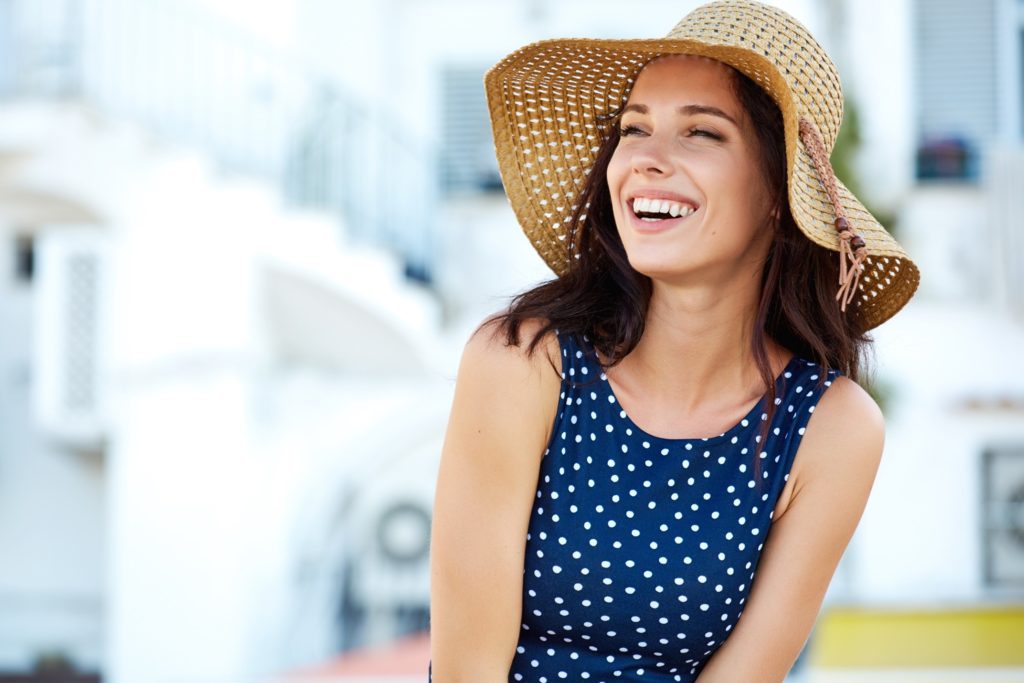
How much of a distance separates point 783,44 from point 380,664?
6.84 m

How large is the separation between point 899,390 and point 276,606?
442cm

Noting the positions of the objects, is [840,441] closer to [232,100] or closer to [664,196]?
[664,196]

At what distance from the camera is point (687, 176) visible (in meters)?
2.33

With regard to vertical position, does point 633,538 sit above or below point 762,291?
below

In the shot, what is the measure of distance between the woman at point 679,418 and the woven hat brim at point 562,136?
0.07 ft

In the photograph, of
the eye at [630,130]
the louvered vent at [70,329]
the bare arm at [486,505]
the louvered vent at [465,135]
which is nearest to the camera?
the bare arm at [486,505]

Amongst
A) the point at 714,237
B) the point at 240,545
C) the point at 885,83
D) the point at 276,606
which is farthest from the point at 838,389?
the point at 885,83

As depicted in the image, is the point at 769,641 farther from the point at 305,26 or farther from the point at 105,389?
the point at 305,26

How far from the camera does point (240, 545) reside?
9.27m

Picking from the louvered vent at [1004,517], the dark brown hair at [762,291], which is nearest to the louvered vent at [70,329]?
the louvered vent at [1004,517]

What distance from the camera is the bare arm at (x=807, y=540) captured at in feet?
7.91

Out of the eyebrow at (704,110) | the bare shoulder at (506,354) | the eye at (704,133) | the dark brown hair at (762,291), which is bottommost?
the bare shoulder at (506,354)

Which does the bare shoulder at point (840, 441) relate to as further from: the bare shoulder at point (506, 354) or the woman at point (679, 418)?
the bare shoulder at point (506, 354)

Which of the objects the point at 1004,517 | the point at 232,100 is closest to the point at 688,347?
the point at 232,100
